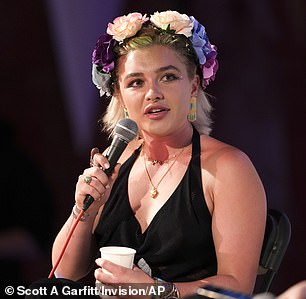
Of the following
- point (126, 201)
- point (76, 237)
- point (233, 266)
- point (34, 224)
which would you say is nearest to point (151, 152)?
point (126, 201)

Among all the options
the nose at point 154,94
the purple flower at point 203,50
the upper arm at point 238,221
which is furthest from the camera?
the purple flower at point 203,50

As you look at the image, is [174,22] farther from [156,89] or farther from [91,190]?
[91,190]

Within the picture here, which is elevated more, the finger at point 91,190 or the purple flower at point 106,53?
the purple flower at point 106,53

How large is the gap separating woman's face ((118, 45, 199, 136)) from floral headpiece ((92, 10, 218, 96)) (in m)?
0.07

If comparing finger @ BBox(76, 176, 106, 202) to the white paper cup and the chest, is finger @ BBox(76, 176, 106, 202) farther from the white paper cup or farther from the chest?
the chest

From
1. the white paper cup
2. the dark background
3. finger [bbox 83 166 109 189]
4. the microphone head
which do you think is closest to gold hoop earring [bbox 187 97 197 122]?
the microphone head

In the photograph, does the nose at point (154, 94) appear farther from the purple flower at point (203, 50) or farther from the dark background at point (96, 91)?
the dark background at point (96, 91)

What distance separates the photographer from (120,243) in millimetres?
2408

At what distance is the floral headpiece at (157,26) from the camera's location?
2.39 meters

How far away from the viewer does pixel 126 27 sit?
7.86 feet

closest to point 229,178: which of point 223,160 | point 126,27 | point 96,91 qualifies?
point 223,160

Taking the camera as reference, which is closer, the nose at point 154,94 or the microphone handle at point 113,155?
the microphone handle at point 113,155

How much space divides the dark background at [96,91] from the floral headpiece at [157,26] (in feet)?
3.08

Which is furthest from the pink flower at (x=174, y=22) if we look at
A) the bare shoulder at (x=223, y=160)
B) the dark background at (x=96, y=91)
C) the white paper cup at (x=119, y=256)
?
the dark background at (x=96, y=91)
